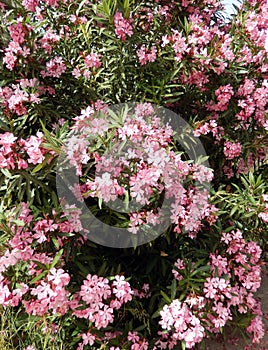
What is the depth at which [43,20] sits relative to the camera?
272cm

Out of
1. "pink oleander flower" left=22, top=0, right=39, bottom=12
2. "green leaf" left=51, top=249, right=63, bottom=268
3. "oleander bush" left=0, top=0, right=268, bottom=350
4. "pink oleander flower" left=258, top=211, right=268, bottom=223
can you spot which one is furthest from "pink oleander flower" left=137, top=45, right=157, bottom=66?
"green leaf" left=51, top=249, right=63, bottom=268

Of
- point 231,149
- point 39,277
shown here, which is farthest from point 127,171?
point 231,149

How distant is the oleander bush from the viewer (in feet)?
6.95

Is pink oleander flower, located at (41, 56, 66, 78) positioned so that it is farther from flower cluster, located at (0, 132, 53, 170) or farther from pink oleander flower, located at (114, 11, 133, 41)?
flower cluster, located at (0, 132, 53, 170)

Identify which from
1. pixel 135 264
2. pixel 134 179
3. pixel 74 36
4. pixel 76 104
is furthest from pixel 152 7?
pixel 135 264

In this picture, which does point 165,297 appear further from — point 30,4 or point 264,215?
point 30,4

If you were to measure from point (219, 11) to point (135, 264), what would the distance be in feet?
6.59

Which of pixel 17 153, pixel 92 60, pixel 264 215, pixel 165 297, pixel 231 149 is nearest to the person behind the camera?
pixel 17 153

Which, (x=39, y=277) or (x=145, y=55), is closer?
(x=39, y=277)

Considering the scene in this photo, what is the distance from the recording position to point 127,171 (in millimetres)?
2121

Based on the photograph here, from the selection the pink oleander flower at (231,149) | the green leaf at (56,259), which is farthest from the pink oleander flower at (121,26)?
the green leaf at (56,259)

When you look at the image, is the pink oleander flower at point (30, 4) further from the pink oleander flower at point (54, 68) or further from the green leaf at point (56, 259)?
the green leaf at point (56, 259)

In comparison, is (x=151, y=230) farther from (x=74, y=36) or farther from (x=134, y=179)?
(x=74, y=36)

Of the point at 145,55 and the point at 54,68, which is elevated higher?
the point at 145,55
